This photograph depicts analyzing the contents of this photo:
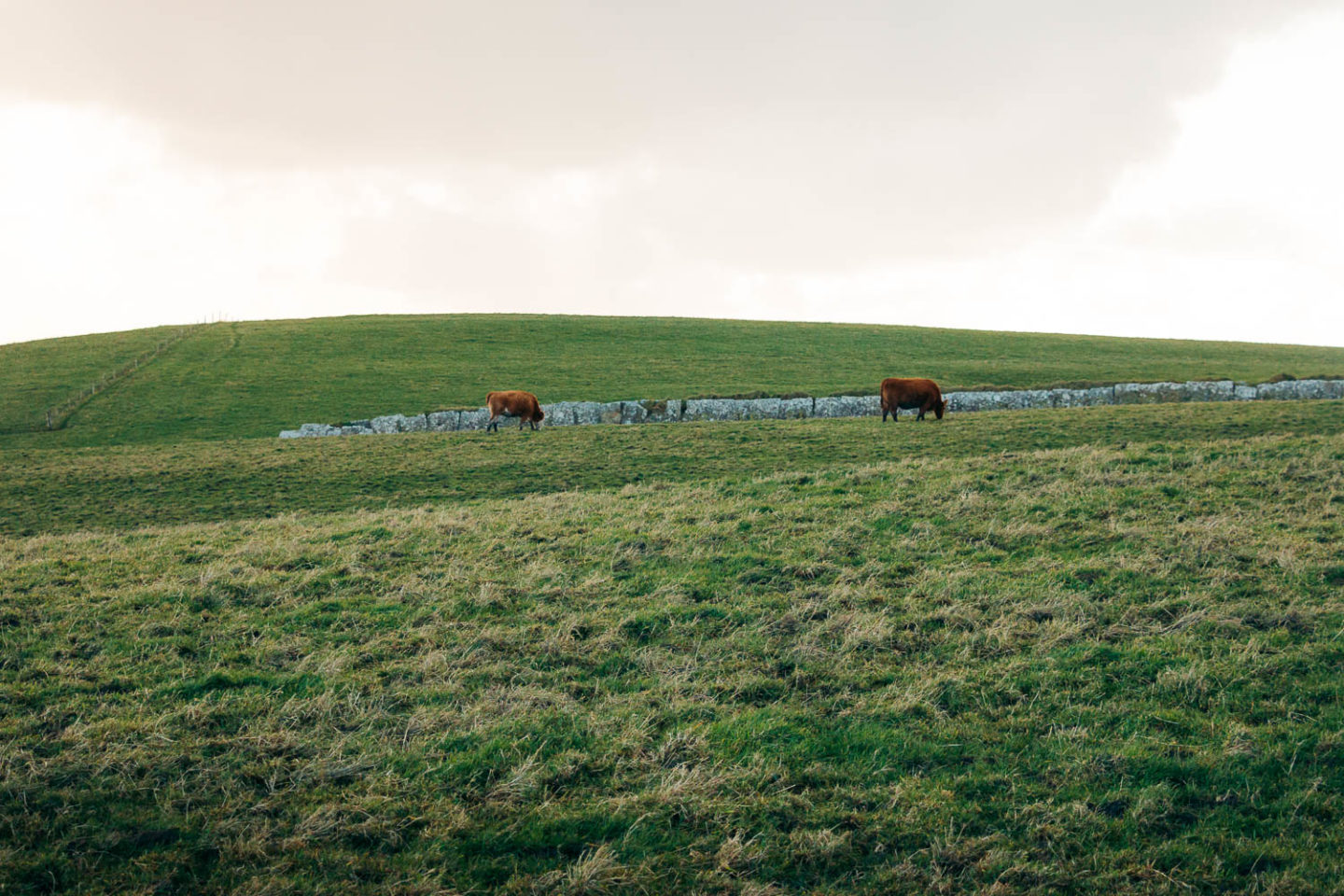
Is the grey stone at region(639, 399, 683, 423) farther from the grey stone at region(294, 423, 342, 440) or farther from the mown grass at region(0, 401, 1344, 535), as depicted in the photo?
the grey stone at region(294, 423, 342, 440)

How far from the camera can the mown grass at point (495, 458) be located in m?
20.8

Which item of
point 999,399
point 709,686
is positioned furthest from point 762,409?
point 709,686

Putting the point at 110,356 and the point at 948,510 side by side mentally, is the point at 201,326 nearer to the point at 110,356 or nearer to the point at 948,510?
the point at 110,356

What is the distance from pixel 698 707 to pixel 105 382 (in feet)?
155

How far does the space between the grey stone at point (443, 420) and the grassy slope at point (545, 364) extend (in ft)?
7.08

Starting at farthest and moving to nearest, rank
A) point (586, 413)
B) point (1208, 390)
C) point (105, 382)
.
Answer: point (105, 382)
point (1208, 390)
point (586, 413)

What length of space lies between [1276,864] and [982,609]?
4657 millimetres

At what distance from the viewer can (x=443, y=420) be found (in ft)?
116

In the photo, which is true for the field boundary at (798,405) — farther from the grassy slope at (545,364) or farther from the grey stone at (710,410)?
the grassy slope at (545,364)

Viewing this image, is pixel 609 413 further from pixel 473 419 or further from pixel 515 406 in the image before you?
pixel 473 419

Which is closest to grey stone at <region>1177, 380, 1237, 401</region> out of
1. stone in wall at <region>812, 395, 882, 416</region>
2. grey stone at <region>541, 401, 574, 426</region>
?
stone in wall at <region>812, 395, 882, 416</region>

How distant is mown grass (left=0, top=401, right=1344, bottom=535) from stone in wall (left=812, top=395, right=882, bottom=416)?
5.67 meters

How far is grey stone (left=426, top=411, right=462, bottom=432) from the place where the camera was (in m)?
35.1

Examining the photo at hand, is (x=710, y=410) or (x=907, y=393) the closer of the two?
(x=907, y=393)
